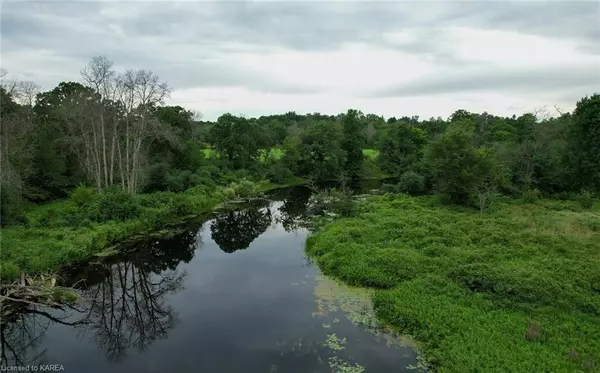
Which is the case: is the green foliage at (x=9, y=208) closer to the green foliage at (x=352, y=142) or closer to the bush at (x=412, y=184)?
the bush at (x=412, y=184)

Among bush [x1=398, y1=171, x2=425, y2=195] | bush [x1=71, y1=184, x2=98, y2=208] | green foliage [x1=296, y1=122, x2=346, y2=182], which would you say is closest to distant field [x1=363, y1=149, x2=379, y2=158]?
green foliage [x1=296, y1=122, x2=346, y2=182]

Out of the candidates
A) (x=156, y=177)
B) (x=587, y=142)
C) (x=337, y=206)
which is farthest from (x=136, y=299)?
(x=587, y=142)

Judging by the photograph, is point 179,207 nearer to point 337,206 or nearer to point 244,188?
point 337,206

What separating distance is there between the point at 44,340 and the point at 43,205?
89.7 ft

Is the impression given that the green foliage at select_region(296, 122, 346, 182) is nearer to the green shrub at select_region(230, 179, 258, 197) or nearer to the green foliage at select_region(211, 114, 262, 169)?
the green foliage at select_region(211, 114, 262, 169)

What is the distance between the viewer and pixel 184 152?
5600 centimetres

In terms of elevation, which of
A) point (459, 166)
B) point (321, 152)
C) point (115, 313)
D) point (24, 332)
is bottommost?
point (115, 313)

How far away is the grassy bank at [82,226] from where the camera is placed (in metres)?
23.3

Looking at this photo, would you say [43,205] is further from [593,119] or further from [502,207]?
[593,119]

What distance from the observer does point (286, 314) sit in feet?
64.8

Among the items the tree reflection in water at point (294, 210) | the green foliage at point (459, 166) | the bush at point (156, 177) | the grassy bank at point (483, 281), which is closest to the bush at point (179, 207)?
the bush at point (156, 177)

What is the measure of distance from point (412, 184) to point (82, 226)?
37.8 m

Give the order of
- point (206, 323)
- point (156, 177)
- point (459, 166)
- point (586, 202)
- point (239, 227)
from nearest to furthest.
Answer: point (206, 323) < point (239, 227) < point (586, 202) < point (459, 166) < point (156, 177)

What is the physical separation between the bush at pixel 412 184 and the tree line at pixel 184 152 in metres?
0.13
